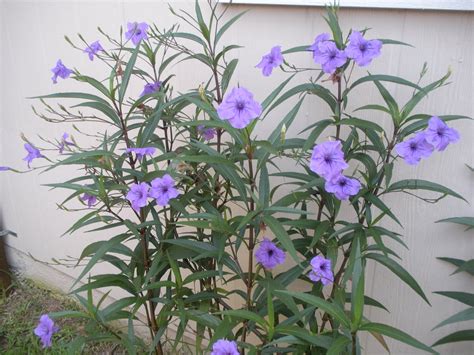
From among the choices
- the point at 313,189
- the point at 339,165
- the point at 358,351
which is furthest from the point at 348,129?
the point at 358,351

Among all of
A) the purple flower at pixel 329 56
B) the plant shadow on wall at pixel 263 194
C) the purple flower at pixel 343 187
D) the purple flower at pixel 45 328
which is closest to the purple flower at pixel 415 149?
the plant shadow on wall at pixel 263 194

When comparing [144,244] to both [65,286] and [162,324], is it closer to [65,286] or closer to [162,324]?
[162,324]

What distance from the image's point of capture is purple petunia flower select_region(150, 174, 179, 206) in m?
1.33

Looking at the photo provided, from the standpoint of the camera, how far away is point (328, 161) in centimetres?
121

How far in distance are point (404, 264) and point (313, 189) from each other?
465 millimetres

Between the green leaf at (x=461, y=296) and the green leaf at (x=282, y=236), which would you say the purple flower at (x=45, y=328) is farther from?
the green leaf at (x=461, y=296)

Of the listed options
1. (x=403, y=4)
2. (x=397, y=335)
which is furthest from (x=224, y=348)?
(x=403, y=4)

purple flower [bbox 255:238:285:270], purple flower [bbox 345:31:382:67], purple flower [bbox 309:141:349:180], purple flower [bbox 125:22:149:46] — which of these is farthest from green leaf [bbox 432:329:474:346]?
purple flower [bbox 125:22:149:46]

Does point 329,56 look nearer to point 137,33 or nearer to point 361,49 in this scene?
point 361,49

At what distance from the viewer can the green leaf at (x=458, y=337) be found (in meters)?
1.54

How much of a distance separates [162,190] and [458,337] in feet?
3.26

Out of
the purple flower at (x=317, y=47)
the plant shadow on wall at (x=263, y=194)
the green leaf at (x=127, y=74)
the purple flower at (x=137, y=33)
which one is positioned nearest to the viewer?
the plant shadow on wall at (x=263, y=194)

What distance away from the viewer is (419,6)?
147 centimetres

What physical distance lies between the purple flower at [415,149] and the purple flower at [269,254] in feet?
1.36
